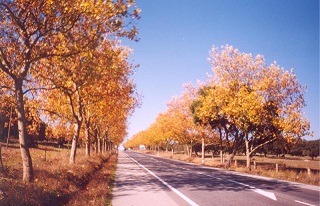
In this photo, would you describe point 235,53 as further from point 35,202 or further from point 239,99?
point 35,202

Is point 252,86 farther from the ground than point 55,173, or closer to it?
farther from the ground

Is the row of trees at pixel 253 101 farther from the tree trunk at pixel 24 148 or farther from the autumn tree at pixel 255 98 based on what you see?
the tree trunk at pixel 24 148

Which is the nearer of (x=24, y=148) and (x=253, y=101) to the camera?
(x=24, y=148)

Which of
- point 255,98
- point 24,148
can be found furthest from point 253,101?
point 24,148

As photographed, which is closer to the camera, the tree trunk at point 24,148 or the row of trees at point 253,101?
the tree trunk at point 24,148

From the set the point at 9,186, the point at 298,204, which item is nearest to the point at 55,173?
the point at 9,186

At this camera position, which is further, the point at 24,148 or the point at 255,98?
the point at 255,98

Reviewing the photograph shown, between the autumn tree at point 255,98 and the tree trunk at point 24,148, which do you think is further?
the autumn tree at point 255,98

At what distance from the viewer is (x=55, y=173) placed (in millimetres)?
11641

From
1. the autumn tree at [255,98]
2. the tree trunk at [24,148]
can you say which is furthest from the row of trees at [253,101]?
the tree trunk at [24,148]

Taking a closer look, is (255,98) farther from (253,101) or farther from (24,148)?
(24,148)

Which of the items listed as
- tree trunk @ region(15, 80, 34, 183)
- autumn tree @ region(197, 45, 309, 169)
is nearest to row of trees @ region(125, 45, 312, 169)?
autumn tree @ region(197, 45, 309, 169)

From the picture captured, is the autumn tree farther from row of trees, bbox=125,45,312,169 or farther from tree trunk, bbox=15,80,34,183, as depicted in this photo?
tree trunk, bbox=15,80,34,183

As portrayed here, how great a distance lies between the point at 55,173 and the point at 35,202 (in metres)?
4.30
